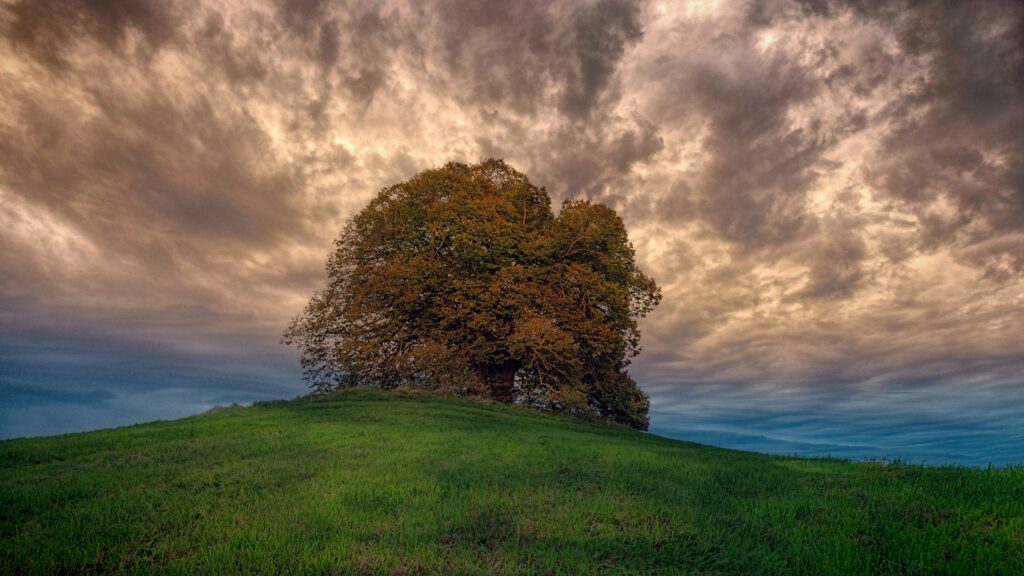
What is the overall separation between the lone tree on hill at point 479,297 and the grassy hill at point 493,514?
17.7 metres

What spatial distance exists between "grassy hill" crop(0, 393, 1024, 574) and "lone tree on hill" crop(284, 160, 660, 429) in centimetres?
1769

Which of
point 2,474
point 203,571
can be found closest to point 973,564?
point 203,571

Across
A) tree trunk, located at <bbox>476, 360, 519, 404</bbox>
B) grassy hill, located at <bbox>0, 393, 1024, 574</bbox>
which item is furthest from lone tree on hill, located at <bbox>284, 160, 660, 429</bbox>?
grassy hill, located at <bbox>0, 393, 1024, 574</bbox>

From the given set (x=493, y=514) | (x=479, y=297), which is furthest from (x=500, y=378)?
(x=493, y=514)

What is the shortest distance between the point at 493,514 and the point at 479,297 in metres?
23.2

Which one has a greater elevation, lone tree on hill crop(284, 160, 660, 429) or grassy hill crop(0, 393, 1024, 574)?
lone tree on hill crop(284, 160, 660, 429)

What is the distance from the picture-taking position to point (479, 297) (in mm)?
31844

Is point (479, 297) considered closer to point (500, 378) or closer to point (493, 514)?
point (500, 378)

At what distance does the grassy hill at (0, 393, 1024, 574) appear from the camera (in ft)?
23.6

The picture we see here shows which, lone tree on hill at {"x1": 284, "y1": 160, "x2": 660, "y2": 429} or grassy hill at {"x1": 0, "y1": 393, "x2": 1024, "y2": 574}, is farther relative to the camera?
lone tree on hill at {"x1": 284, "y1": 160, "x2": 660, "y2": 429}

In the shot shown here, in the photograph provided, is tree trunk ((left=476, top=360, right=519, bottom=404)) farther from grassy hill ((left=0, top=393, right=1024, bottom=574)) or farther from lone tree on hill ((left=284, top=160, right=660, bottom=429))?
grassy hill ((left=0, top=393, right=1024, bottom=574))

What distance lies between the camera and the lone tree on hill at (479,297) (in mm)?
31922

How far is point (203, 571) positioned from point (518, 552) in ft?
11.8

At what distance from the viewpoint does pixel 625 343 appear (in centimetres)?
3475
